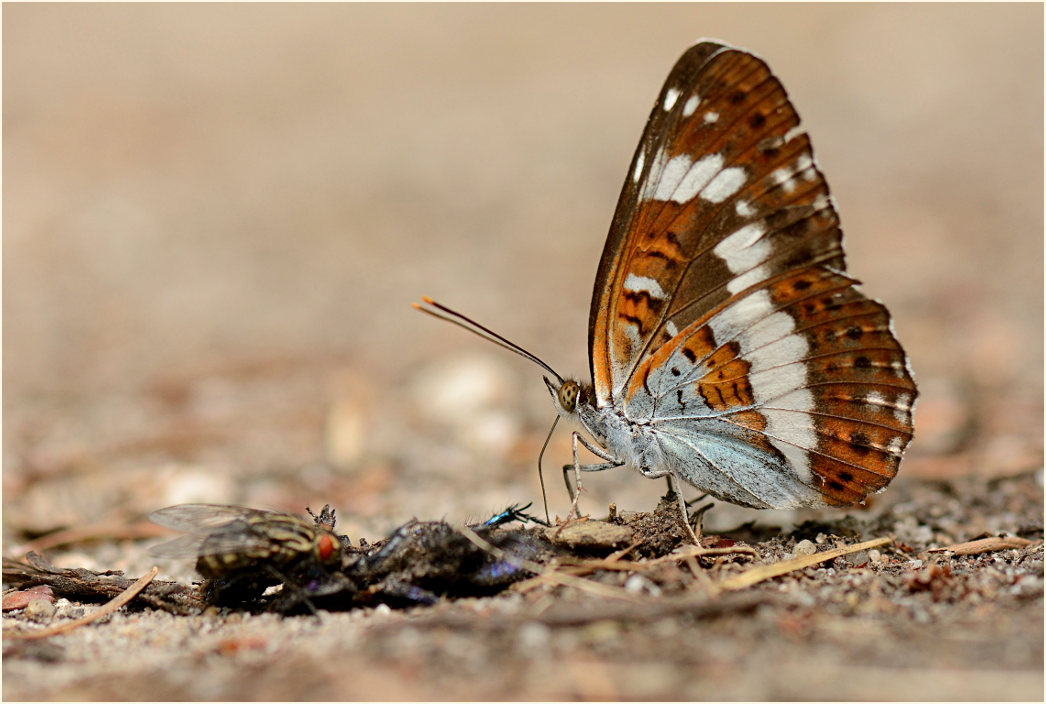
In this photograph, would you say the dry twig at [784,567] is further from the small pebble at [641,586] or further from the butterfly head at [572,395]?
the butterfly head at [572,395]

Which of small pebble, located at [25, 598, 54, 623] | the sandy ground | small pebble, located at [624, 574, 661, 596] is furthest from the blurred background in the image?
small pebble, located at [624, 574, 661, 596]

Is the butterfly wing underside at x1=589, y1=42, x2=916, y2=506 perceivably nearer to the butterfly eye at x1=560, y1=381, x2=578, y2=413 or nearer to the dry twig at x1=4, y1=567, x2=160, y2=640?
the butterfly eye at x1=560, y1=381, x2=578, y2=413

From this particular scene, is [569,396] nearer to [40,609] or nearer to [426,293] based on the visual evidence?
[40,609]

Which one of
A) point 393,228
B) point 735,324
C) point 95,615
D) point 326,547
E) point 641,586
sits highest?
point 393,228

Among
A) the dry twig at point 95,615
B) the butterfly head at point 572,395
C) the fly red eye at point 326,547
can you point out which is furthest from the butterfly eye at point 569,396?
the dry twig at point 95,615

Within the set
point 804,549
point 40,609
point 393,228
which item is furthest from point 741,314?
point 393,228

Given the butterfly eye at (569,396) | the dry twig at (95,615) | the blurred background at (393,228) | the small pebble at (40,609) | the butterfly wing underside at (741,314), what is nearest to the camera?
the dry twig at (95,615)
